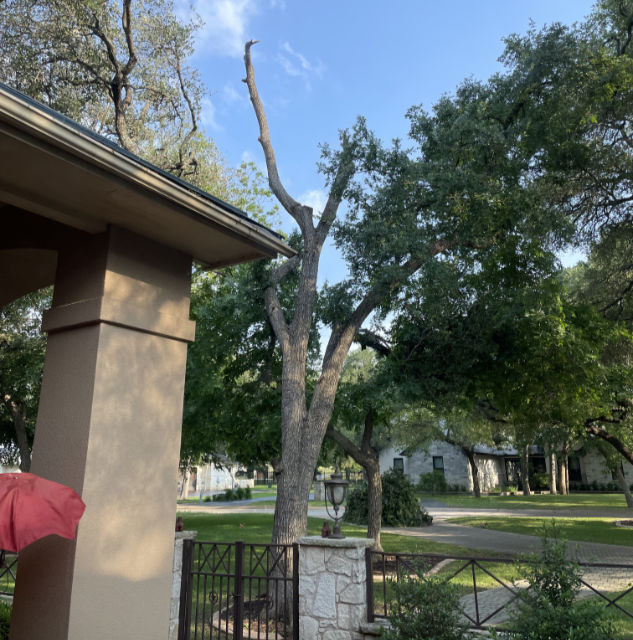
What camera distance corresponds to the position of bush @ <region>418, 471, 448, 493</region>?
140ft

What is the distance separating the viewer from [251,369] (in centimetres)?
1305

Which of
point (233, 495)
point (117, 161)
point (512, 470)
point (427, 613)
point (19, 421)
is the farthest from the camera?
point (512, 470)

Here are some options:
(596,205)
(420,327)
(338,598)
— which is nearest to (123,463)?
(338,598)

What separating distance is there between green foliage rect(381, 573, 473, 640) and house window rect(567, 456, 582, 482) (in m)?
48.8

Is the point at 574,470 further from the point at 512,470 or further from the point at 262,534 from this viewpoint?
the point at 262,534

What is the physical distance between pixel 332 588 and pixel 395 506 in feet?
50.1

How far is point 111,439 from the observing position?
3604mm

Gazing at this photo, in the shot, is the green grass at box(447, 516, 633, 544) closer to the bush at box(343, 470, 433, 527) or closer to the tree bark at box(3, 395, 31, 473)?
the bush at box(343, 470, 433, 527)

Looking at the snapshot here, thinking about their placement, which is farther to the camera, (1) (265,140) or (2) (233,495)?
(2) (233,495)

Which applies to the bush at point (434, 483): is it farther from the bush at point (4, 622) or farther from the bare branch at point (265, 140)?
the bush at point (4, 622)

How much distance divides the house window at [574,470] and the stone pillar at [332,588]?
48.4 meters

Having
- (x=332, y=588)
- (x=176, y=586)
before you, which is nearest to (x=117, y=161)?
(x=332, y=588)

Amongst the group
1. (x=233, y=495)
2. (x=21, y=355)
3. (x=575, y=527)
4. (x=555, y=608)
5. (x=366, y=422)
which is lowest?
(x=233, y=495)

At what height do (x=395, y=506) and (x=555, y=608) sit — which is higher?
(x=555, y=608)
